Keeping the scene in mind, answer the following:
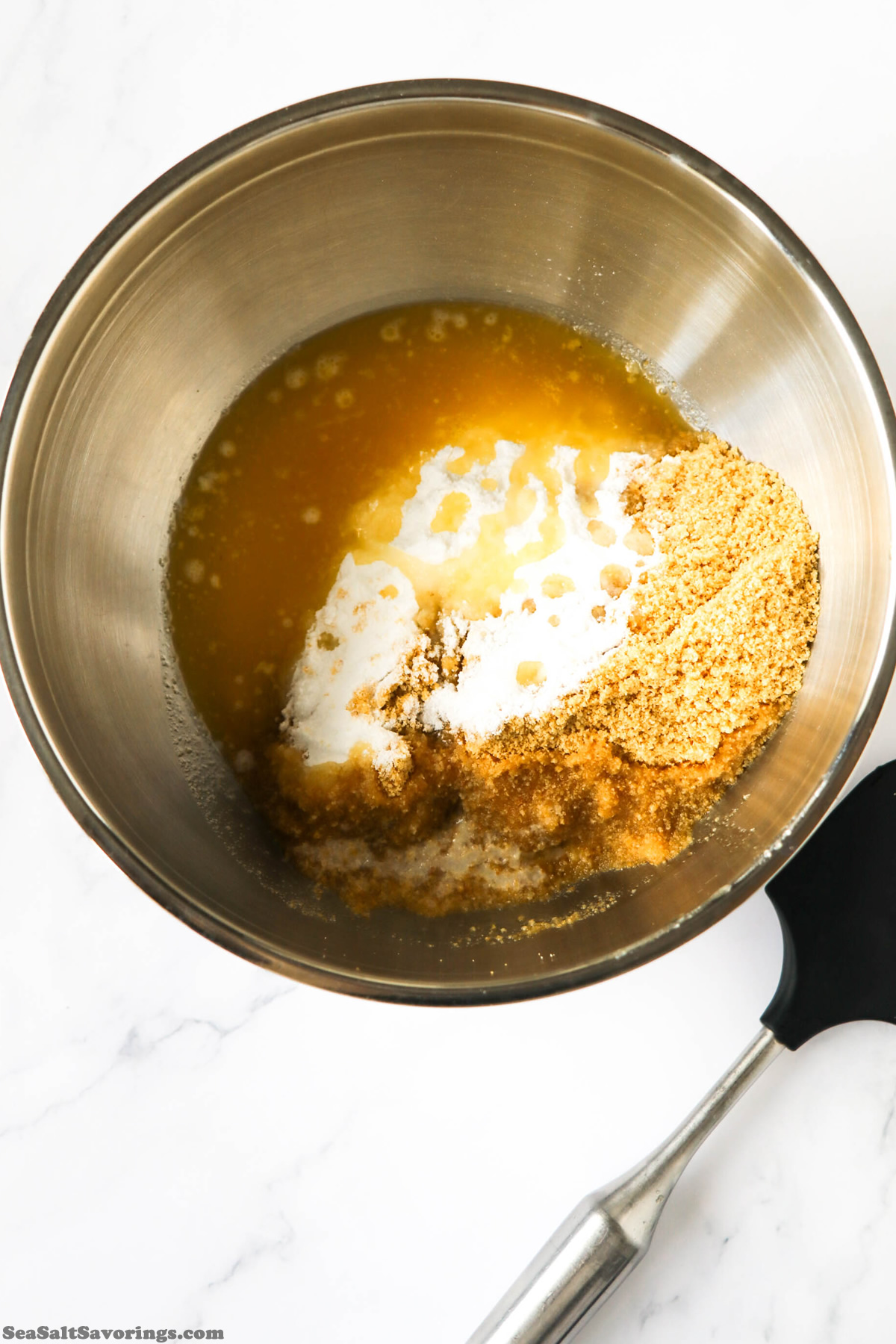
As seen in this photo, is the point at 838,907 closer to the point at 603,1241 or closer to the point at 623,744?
the point at 623,744

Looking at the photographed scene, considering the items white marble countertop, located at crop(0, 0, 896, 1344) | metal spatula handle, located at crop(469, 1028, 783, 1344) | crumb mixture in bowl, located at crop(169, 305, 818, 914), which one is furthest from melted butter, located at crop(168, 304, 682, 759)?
metal spatula handle, located at crop(469, 1028, 783, 1344)

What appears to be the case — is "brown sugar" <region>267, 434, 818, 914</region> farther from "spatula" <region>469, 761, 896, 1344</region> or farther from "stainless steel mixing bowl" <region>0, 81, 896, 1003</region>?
"spatula" <region>469, 761, 896, 1344</region>

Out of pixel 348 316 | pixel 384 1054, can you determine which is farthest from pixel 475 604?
pixel 384 1054

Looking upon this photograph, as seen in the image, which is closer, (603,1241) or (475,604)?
(603,1241)

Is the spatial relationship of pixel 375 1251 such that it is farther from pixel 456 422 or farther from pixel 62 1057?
pixel 456 422

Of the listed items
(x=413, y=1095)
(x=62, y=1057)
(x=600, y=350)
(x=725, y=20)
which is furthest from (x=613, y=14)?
(x=62, y=1057)

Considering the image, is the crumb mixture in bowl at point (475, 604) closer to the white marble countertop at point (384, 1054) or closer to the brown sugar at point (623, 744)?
the brown sugar at point (623, 744)

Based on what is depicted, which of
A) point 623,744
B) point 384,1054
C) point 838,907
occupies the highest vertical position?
point 623,744
